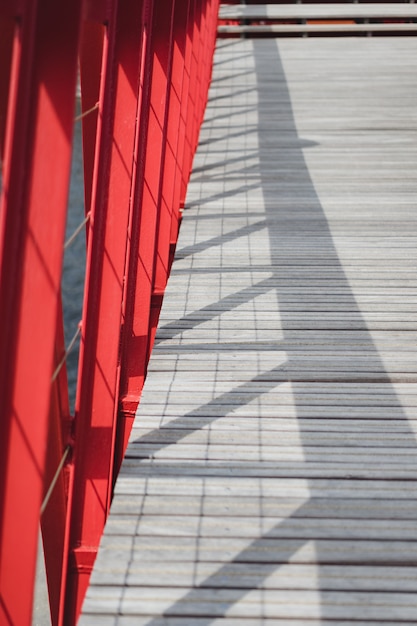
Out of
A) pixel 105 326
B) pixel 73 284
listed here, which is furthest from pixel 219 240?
pixel 73 284

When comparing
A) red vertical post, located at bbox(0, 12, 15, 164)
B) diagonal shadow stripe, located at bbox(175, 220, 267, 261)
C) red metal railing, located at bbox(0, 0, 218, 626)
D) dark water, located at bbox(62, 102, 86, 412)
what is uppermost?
red vertical post, located at bbox(0, 12, 15, 164)

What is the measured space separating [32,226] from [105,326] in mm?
1603

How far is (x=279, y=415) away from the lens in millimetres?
3682

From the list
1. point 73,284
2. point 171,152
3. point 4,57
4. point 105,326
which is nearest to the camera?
point 4,57

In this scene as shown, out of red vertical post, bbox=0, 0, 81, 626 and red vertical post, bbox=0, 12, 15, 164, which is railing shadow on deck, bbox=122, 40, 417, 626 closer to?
red vertical post, bbox=0, 0, 81, 626

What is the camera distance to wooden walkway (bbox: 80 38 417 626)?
8.66 feet

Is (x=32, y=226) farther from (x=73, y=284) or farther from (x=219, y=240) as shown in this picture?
(x=73, y=284)

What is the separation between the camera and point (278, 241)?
5879 millimetres

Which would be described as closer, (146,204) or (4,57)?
(4,57)

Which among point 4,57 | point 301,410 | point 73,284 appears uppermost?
point 4,57

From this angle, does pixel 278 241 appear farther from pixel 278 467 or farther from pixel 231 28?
pixel 231 28

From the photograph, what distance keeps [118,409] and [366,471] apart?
1.42 metres

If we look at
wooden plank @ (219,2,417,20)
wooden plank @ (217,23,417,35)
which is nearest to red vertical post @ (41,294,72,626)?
wooden plank @ (217,23,417,35)

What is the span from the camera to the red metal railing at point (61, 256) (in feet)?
6.64
